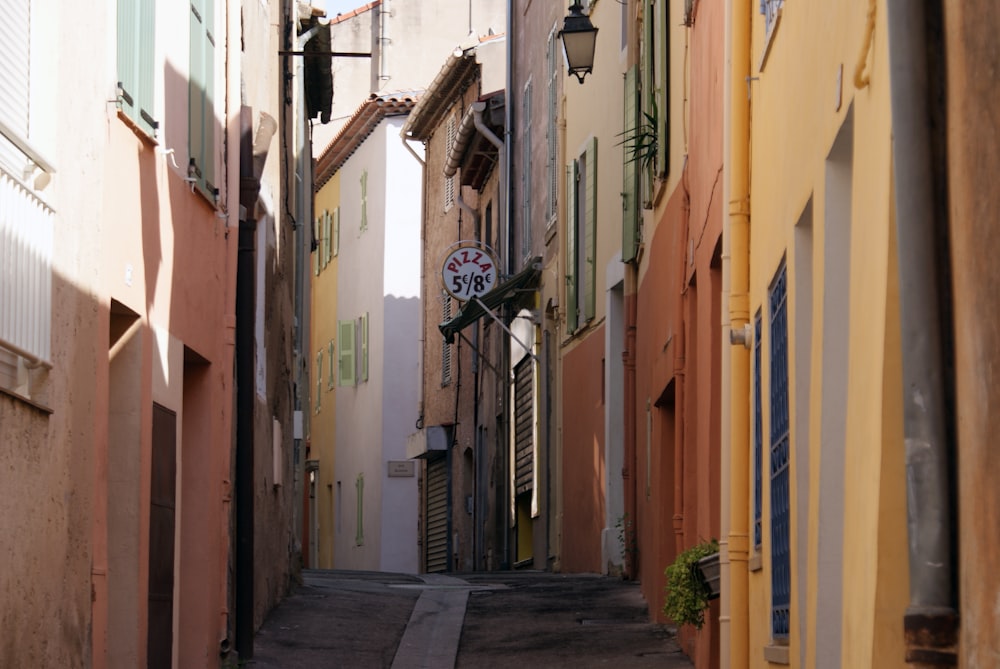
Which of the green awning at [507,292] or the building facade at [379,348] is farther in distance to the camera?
the building facade at [379,348]

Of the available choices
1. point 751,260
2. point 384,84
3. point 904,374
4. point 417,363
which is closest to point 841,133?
point 904,374

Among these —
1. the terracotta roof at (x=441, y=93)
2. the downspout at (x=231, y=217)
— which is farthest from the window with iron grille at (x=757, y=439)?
the terracotta roof at (x=441, y=93)

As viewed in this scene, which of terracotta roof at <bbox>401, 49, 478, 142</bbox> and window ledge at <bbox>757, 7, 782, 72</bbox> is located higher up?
terracotta roof at <bbox>401, 49, 478, 142</bbox>

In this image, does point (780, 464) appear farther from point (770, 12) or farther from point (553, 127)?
point (553, 127)

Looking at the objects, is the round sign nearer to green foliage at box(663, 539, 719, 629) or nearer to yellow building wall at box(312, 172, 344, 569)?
yellow building wall at box(312, 172, 344, 569)

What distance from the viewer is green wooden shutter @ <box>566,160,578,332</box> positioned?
729 inches

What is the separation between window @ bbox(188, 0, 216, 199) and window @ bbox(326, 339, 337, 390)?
1074 inches

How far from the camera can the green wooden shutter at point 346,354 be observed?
36719mm

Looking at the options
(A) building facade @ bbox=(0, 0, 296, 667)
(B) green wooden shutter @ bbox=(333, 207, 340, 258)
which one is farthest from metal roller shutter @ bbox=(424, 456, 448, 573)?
(A) building facade @ bbox=(0, 0, 296, 667)

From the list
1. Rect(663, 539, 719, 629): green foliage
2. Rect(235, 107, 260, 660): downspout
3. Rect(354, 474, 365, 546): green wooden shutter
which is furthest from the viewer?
Rect(354, 474, 365, 546): green wooden shutter

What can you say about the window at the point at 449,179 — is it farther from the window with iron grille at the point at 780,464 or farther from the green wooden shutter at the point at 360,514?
the window with iron grille at the point at 780,464

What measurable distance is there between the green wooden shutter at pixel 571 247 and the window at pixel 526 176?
370cm

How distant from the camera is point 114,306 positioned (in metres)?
A: 8.90

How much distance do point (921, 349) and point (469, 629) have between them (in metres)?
9.64
